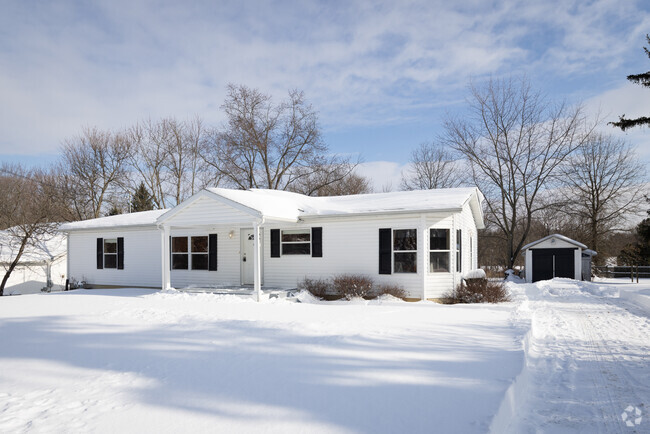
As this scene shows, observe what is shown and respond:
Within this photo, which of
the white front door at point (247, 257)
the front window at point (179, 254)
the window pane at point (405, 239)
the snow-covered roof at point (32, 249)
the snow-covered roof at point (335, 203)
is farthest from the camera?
the snow-covered roof at point (32, 249)

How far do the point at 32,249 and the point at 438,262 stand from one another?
23.5 meters

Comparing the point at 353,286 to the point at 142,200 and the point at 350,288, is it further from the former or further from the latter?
the point at 142,200

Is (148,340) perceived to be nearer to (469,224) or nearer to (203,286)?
(203,286)

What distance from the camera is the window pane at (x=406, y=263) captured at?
13.1m

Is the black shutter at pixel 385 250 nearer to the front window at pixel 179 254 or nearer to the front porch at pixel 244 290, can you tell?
the front porch at pixel 244 290

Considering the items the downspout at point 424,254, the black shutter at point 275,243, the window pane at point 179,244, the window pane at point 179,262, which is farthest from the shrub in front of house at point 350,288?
the window pane at point 179,244

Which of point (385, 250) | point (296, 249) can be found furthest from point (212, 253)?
point (385, 250)

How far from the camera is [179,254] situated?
1688 centimetres

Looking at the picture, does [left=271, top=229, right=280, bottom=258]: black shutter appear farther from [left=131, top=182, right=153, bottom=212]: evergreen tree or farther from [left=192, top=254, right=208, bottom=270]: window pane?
[left=131, top=182, right=153, bottom=212]: evergreen tree

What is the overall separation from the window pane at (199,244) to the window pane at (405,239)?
753 cm

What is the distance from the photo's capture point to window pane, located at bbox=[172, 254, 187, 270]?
55.0ft

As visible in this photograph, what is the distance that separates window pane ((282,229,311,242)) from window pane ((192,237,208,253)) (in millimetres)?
3553

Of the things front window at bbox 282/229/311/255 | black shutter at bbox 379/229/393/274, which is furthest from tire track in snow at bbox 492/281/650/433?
front window at bbox 282/229/311/255

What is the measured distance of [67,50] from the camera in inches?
650
